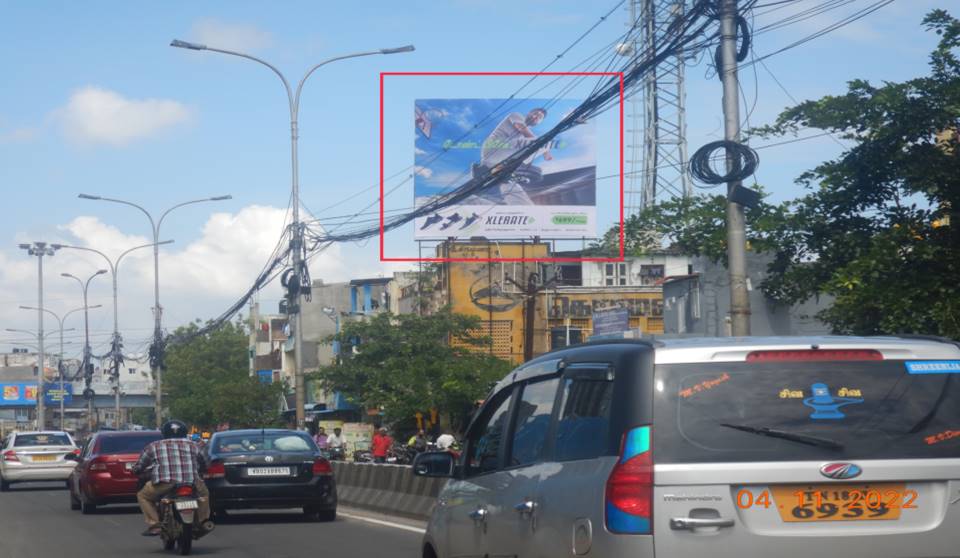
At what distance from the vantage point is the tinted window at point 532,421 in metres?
6.06

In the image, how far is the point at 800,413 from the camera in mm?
5059

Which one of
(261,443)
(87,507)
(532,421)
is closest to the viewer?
(532,421)

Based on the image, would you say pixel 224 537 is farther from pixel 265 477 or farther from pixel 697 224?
pixel 697 224

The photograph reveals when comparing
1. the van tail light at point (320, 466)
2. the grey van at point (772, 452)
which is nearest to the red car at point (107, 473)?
the van tail light at point (320, 466)

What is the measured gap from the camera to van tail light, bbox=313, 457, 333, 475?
61.8ft

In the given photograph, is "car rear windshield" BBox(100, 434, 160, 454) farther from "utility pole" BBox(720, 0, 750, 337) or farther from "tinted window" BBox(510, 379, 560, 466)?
"tinted window" BBox(510, 379, 560, 466)

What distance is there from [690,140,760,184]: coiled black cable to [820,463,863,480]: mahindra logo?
1156 centimetres

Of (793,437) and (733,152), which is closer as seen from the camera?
(793,437)

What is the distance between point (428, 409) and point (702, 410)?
45.2m

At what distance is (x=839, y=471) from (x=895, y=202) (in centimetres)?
1560

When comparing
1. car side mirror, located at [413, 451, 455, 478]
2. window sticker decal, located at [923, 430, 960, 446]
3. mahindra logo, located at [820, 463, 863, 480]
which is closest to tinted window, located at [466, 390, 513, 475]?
car side mirror, located at [413, 451, 455, 478]

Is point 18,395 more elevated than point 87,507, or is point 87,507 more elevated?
point 87,507

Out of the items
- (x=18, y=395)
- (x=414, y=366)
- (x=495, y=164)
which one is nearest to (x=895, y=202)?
(x=495, y=164)

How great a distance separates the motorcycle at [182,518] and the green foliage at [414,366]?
3314cm
